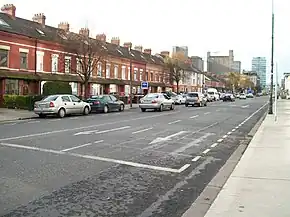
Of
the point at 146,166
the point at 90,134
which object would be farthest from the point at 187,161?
the point at 90,134

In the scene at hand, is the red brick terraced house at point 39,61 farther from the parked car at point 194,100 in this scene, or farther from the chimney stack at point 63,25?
the parked car at point 194,100

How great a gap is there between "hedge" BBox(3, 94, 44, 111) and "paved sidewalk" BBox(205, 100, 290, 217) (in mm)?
23231

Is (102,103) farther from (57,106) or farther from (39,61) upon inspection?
(39,61)

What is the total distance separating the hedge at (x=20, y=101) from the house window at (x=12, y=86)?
2058 mm

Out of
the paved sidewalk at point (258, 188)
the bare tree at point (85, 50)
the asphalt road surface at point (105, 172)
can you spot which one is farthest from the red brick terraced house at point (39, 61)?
the paved sidewalk at point (258, 188)

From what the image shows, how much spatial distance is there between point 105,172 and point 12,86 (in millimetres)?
29437

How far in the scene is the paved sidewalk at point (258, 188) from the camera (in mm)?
5732

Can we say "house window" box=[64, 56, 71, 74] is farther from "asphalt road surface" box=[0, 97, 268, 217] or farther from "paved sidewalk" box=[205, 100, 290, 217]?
"paved sidewalk" box=[205, 100, 290, 217]

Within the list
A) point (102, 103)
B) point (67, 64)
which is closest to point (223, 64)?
point (67, 64)

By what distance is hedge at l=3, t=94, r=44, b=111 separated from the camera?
31.4m

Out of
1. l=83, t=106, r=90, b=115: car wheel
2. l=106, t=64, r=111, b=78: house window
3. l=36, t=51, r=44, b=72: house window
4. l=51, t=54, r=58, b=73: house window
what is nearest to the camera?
l=83, t=106, r=90, b=115: car wheel

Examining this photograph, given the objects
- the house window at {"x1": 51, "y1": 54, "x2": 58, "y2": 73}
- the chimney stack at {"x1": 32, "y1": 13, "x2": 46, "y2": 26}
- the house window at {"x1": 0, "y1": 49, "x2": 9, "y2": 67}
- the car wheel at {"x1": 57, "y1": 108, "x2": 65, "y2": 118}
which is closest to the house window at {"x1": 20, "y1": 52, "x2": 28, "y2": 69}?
the house window at {"x1": 0, "y1": 49, "x2": 9, "y2": 67}

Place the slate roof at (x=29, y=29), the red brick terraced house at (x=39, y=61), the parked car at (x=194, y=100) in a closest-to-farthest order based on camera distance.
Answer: the red brick terraced house at (x=39, y=61) < the slate roof at (x=29, y=29) < the parked car at (x=194, y=100)

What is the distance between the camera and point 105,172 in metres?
8.66
